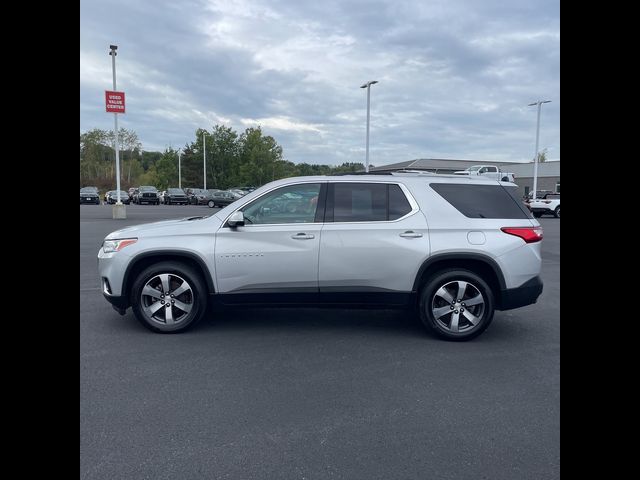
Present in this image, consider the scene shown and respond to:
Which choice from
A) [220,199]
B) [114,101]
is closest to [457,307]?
[114,101]

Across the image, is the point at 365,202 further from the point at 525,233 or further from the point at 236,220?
the point at 525,233

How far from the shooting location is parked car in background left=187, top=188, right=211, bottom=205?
46.5 m

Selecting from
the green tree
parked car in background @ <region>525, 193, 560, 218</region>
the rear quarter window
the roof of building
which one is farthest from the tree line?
the rear quarter window

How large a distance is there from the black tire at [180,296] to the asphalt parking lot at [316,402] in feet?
0.46

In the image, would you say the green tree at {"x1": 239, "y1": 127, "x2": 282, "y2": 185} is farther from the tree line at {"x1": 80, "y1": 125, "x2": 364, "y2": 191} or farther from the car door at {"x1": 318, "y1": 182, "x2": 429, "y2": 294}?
the car door at {"x1": 318, "y1": 182, "x2": 429, "y2": 294}

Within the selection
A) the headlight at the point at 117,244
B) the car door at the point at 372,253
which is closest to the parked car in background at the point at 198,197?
the headlight at the point at 117,244

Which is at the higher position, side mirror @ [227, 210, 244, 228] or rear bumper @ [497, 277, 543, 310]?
side mirror @ [227, 210, 244, 228]

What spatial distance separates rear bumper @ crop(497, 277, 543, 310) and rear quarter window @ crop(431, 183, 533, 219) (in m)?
0.76

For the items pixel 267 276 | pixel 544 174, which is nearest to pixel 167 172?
pixel 544 174

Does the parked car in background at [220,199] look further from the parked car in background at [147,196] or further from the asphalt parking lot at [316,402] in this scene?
the asphalt parking lot at [316,402]
